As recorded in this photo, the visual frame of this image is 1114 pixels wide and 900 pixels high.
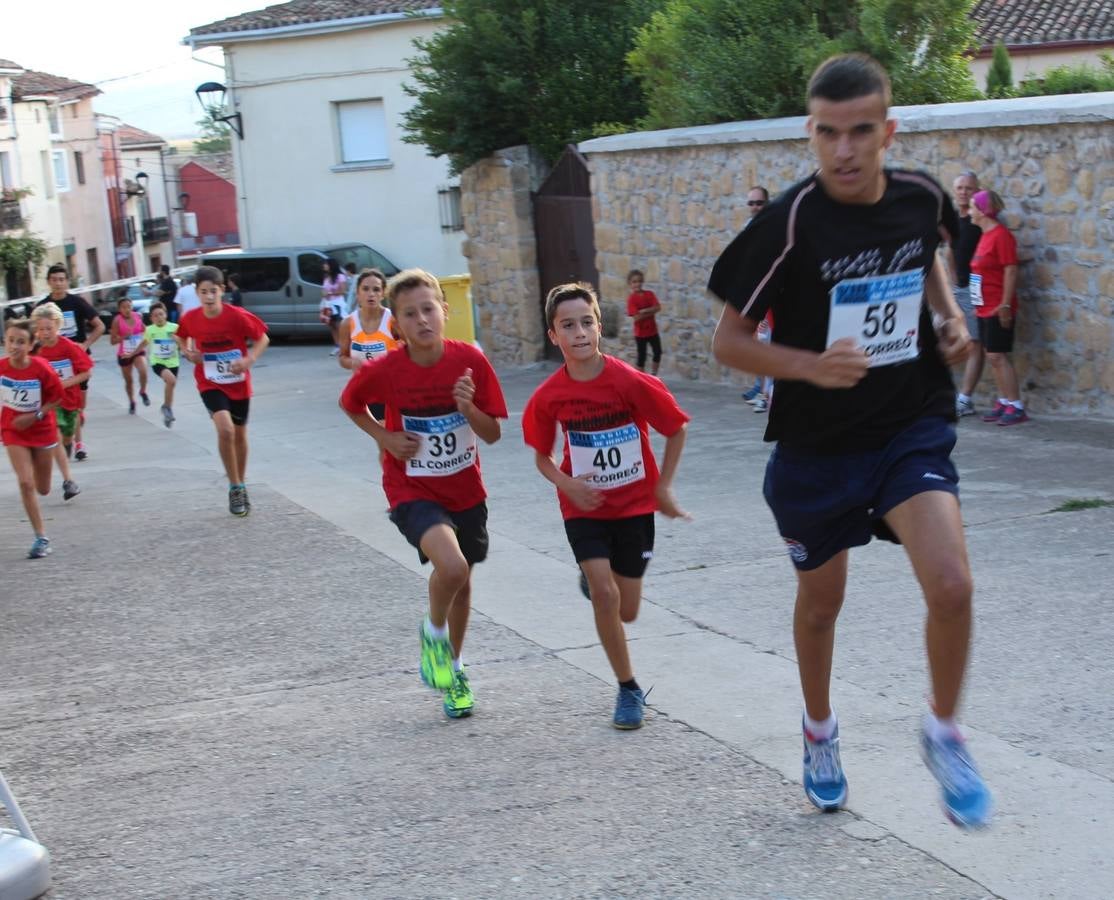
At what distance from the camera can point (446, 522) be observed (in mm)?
5602

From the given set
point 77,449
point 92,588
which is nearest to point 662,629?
point 92,588

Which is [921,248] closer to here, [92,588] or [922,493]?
[922,493]

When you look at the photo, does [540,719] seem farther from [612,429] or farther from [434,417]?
[434,417]

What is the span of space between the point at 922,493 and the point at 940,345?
465 millimetres

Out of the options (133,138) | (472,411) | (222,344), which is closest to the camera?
(472,411)

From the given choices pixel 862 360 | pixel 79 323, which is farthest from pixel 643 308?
pixel 862 360

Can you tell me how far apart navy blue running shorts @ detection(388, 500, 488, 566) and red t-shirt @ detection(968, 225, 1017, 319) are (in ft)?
21.2

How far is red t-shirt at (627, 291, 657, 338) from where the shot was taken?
15930 mm

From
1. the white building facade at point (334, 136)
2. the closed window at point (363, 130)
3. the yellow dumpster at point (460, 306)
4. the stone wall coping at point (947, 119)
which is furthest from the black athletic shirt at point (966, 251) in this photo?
the closed window at point (363, 130)

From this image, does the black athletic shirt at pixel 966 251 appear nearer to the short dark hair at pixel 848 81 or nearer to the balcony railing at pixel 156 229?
the short dark hair at pixel 848 81

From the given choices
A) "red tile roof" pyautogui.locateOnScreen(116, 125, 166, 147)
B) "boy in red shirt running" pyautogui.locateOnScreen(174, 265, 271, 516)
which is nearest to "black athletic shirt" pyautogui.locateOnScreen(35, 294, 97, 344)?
"boy in red shirt running" pyautogui.locateOnScreen(174, 265, 271, 516)

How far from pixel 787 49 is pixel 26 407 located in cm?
857

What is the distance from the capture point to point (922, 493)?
3678mm

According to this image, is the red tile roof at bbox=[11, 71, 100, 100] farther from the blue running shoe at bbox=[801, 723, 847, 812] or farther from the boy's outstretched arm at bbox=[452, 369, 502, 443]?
the blue running shoe at bbox=[801, 723, 847, 812]
